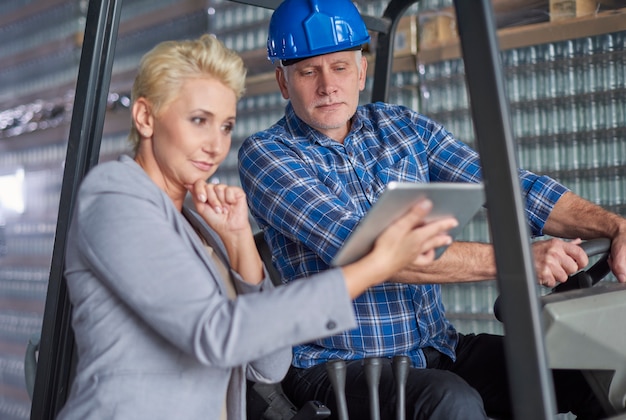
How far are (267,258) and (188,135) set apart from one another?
2.28 feet

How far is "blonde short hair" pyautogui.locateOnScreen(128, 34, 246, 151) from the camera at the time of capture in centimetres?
157

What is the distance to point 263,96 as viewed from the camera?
464 centimetres

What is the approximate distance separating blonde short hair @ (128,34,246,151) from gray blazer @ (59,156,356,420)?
0.47ft

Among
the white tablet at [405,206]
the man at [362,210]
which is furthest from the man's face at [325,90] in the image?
the white tablet at [405,206]

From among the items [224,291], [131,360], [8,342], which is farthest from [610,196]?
[8,342]

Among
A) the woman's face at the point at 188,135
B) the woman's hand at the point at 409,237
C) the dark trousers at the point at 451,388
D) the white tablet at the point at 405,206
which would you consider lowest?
the dark trousers at the point at 451,388

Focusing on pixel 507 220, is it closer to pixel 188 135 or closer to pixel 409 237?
pixel 409 237

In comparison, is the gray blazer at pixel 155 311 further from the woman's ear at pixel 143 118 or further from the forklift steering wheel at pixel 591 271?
the forklift steering wheel at pixel 591 271

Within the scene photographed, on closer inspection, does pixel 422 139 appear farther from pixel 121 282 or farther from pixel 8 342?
pixel 8 342

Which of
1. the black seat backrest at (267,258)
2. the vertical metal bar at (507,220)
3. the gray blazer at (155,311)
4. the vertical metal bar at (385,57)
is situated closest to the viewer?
the vertical metal bar at (507,220)

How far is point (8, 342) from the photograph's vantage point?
6.21 m

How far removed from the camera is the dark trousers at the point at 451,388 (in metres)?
1.74

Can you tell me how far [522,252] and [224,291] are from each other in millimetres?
613

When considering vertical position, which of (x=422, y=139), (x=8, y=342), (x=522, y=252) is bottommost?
(x=8, y=342)
